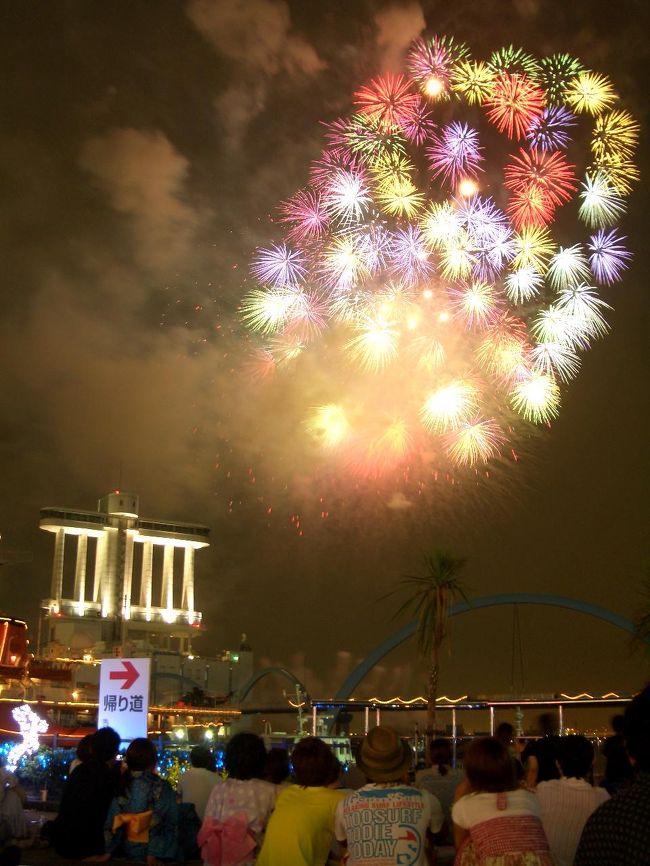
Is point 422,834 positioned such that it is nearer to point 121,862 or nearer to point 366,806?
point 366,806

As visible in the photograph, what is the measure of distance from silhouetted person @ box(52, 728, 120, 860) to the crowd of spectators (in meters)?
0.01

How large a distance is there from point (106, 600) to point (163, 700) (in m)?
19.6

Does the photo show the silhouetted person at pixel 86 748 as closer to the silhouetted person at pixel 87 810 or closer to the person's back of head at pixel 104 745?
the person's back of head at pixel 104 745

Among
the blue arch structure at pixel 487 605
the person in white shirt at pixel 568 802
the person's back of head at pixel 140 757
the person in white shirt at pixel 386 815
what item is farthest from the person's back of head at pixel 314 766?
the blue arch structure at pixel 487 605

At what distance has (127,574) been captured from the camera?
11062 cm

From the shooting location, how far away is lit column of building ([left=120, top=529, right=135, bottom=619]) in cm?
10925

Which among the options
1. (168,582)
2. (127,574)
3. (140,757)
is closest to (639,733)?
(140,757)

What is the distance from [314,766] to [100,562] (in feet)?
357

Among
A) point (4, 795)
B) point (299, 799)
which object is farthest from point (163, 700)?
point (299, 799)

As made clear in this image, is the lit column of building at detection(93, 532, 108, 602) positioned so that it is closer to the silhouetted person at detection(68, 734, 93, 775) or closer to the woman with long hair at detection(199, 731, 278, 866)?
the silhouetted person at detection(68, 734, 93, 775)

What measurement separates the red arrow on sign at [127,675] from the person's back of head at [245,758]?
7056 mm

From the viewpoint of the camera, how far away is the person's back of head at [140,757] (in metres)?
9.39

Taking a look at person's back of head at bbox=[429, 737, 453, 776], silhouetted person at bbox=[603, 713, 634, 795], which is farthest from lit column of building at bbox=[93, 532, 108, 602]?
silhouetted person at bbox=[603, 713, 634, 795]

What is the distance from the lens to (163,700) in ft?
303
